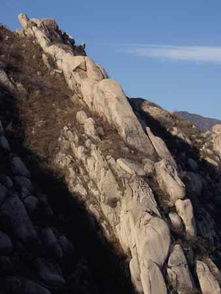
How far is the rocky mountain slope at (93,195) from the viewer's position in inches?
1387

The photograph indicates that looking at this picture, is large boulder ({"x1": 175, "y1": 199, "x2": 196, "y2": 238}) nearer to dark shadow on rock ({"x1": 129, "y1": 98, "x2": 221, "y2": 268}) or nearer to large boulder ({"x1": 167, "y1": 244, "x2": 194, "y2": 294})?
dark shadow on rock ({"x1": 129, "y1": 98, "x2": 221, "y2": 268})

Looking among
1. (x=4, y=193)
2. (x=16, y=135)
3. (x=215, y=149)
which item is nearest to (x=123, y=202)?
(x=4, y=193)

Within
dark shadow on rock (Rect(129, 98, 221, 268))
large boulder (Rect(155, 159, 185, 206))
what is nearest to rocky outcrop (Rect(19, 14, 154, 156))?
large boulder (Rect(155, 159, 185, 206))

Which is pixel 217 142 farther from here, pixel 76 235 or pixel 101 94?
pixel 76 235

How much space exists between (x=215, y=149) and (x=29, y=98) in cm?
1865

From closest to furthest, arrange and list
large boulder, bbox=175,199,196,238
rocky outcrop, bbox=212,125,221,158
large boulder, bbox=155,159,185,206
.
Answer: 1. large boulder, bbox=175,199,196,238
2. large boulder, bbox=155,159,185,206
3. rocky outcrop, bbox=212,125,221,158

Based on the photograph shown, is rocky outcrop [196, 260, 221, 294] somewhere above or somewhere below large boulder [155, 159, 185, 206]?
below

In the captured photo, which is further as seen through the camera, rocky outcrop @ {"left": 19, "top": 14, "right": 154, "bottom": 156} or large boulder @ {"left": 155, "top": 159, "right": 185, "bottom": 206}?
rocky outcrop @ {"left": 19, "top": 14, "right": 154, "bottom": 156}

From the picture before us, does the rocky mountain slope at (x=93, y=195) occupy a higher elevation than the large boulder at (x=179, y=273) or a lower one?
higher

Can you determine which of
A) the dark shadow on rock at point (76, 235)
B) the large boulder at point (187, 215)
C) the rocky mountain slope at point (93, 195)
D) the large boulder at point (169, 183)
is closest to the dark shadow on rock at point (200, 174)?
the rocky mountain slope at point (93, 195)

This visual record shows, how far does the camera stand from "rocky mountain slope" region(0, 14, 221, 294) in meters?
35.2

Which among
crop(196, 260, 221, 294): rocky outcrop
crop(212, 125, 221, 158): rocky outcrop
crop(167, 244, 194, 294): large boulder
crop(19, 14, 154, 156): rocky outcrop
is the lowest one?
crop(196, 260, 221, 294): rocky outcrop

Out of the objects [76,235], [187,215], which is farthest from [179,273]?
[76,235]

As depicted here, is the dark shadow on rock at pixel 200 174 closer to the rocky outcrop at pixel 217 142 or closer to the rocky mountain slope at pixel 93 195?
the rocky mountain slope at pixel 93 195
